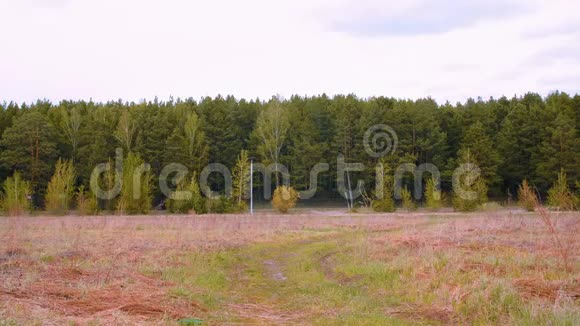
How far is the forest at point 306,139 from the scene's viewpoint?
64562 mm

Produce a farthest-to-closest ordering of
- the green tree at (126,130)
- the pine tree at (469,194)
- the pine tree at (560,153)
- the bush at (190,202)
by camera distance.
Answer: the green tree at (126,130)
the pine tree at (560,153)
the bush at (190,202)
the pine tree at (469,194)

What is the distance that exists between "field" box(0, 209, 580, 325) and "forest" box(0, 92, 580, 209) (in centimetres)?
4562

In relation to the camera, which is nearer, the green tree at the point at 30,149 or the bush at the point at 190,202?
the bush at the point at 190,202

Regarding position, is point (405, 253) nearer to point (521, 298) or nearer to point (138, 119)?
point (521, 298)

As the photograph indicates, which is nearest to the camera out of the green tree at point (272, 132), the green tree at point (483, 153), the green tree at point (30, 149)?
the green tree at point (30, 149)

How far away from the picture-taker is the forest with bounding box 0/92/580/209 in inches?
2542

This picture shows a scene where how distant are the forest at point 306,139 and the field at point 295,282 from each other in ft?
150

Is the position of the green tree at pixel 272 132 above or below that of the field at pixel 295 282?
above

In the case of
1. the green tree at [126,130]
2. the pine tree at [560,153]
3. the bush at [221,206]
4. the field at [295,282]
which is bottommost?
the field at [295,282]

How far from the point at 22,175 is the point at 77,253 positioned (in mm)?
53366

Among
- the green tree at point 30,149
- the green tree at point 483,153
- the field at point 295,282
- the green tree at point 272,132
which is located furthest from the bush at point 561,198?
the green tree at point 30,149

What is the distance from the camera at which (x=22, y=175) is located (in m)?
63.0

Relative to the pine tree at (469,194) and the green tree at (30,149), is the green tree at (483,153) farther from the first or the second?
the green tree at (30,149)

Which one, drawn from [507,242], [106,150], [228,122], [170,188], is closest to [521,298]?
[507,242]
